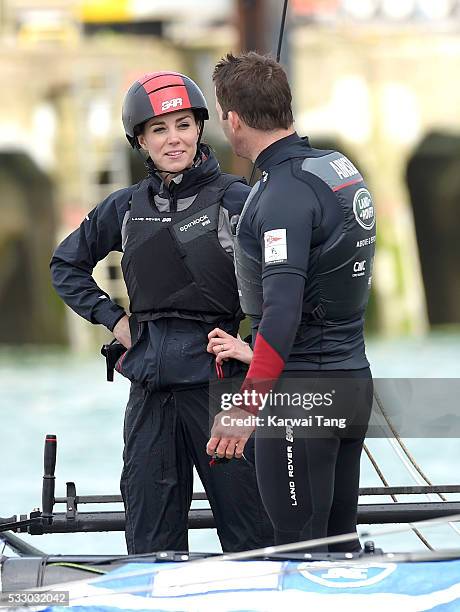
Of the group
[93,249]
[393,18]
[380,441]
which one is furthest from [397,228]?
[93,249]

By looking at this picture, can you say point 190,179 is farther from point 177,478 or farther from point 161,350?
point 177,478

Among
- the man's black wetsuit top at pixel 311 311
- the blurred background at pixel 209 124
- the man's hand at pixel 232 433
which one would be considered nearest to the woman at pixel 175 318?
the man's black wetsuit top at pixel 311 311

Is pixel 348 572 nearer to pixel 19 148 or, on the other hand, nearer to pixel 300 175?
pixel 300 175

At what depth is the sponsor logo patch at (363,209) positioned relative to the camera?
11.6 feet

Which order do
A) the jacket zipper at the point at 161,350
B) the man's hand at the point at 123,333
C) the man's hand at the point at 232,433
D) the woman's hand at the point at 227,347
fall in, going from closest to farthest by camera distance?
1. the man's hand at the point at 232,433
2. the woman's hand at the point at 227,347
3. the jacket zipper at the point at 161,350
4. the man's hand at the point at 123,333

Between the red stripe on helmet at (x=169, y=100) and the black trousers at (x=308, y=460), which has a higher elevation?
the red stripe on helmet at (x=169, y=100)

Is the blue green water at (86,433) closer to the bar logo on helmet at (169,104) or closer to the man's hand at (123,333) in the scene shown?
the man's hand at (123,333)

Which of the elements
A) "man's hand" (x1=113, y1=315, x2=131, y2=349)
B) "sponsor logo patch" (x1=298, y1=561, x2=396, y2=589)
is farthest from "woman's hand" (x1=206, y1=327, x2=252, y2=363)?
"sponsor logo patch" (x1=298, y1=561, x2=396, y2=589)

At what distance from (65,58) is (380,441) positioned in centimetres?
949

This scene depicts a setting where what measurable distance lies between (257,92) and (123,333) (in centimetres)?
100

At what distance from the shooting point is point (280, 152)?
139 inches

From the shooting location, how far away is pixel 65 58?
1878cm

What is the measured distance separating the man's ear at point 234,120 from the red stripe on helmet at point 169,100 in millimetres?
495

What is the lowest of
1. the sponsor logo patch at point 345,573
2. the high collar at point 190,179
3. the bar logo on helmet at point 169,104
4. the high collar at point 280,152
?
the sponsor logo patch at point 345,573
